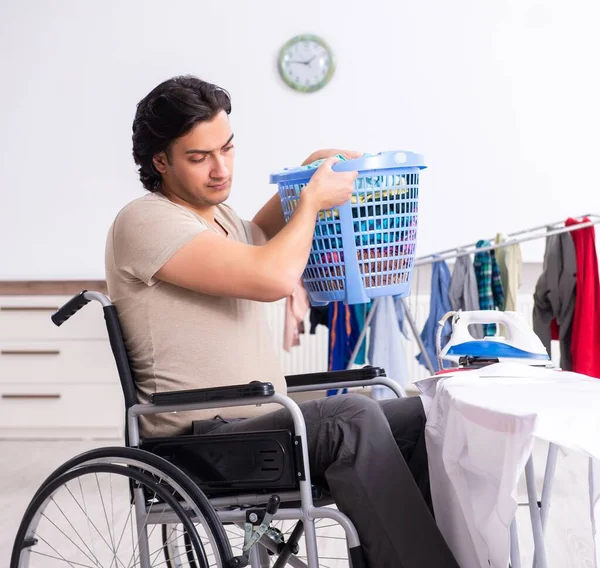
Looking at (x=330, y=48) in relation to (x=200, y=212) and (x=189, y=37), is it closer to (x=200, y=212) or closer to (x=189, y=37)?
(x=189, y=37)

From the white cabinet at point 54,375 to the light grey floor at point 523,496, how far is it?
0.10m

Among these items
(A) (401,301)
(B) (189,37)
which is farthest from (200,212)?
(B) (189,37)

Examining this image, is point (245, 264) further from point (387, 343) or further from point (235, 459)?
point (387, 343)

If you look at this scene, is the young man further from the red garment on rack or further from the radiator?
the radiator

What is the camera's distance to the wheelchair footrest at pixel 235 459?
1429 mm

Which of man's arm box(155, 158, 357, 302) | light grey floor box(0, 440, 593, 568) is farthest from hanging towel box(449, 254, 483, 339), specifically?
man's arm box(155, 158, 357, 302)

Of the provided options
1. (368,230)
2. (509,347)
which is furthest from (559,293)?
(368,230)

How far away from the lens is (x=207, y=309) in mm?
1642

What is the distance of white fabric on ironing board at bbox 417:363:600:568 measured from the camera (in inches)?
40.9

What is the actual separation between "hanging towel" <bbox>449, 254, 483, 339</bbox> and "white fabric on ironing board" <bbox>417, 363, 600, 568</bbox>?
226cm

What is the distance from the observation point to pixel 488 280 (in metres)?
3.66

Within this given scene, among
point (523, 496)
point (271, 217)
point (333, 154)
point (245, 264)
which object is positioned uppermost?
point (333, 154)

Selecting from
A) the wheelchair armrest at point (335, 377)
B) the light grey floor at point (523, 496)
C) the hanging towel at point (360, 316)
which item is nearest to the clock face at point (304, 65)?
the hanging towel at point (360, 316)

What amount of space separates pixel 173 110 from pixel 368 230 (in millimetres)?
438
